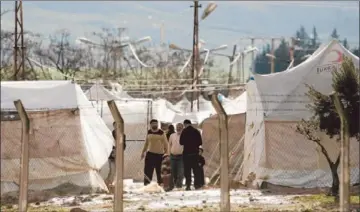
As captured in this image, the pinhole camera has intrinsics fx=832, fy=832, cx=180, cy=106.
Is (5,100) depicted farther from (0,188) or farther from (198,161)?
(198,161)

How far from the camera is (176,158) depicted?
17859 millimetres

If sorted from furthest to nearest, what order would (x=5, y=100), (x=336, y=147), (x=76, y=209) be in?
(x=336, y=147), (x=5, y=100), (x=76, y=209)

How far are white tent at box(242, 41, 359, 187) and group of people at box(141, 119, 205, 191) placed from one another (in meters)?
1.66

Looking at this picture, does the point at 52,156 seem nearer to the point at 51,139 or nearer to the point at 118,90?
the point at 51,139

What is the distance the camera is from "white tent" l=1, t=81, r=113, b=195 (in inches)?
677

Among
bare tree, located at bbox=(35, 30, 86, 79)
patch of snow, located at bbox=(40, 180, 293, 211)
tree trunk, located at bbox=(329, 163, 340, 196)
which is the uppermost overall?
bare tree, located at bbox=(35, 30, 86, 79)

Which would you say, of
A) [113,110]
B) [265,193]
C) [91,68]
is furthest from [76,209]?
[91,68]

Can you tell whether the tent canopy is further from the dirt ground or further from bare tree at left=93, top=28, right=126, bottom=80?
bare tree at left=93, top=28, right=126, bottom=80

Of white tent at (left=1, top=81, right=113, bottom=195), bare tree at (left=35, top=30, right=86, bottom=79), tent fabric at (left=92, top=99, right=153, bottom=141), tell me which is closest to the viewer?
white tent at (left=1, top=81, right=113, bottom=195)

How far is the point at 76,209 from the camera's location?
14109 millimetres

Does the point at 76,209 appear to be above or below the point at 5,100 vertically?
below

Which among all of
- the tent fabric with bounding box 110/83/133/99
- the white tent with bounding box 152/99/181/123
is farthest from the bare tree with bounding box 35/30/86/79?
the white tent with bounding box 152/99/181/123

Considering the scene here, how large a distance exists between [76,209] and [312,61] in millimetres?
7517

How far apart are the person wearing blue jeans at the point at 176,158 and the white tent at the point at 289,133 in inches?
72.9
